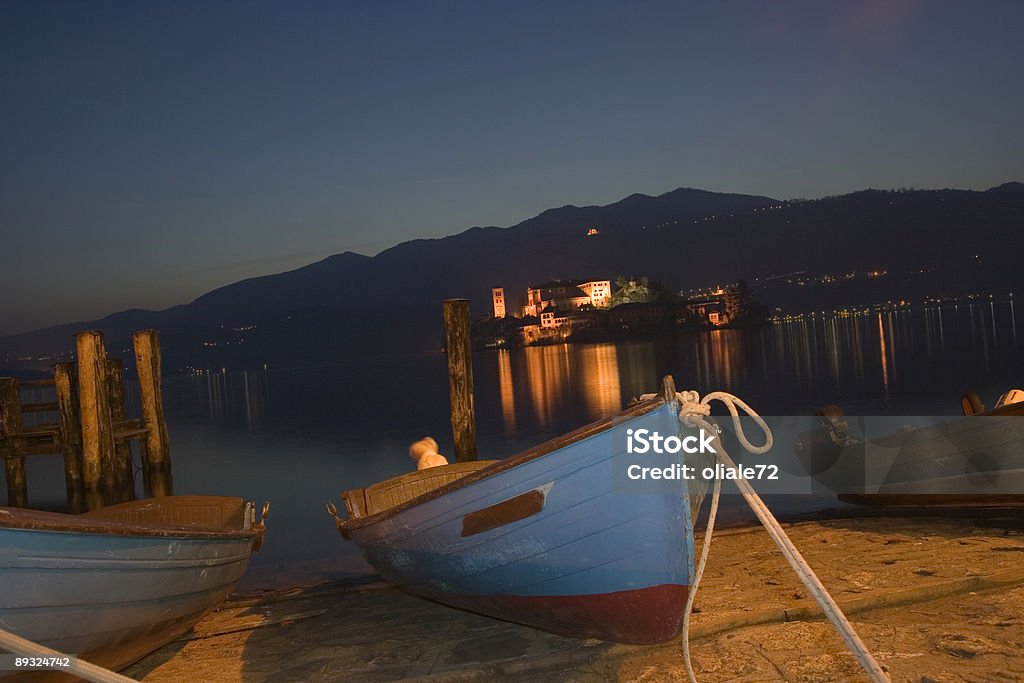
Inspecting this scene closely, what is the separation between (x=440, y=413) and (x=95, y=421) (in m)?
29.0

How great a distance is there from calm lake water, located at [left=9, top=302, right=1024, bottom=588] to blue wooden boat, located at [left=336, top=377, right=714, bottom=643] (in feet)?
20.6

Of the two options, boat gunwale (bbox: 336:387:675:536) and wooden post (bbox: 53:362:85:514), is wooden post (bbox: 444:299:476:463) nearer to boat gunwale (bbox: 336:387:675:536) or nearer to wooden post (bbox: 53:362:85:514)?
boat gunwale (bbox: 336:387:675:536)

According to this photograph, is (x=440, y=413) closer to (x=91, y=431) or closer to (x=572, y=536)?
(x=91, y=431)

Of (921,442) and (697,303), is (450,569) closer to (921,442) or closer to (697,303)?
(921,442)

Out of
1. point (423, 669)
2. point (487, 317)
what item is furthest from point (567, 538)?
point (487, 317)

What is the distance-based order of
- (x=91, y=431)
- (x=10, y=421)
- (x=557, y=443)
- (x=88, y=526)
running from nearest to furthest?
(x=88, y=526)
(x=557, y=443)
(x=91, y=431)
(x=10, y=421)

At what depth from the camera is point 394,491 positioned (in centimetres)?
873

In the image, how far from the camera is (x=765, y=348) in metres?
87.8

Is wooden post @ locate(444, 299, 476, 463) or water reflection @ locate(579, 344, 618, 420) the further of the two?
water reflection @ locate(579, 344, 618, 420)

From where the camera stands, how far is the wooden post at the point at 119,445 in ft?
63.1

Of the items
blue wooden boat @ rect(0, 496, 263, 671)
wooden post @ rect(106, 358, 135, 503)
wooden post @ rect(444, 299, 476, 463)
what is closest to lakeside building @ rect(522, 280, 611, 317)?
A: wooden post @ rect(106, 358, 135, 503)

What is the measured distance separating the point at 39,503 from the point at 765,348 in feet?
253

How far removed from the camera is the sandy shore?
5266 millimetres

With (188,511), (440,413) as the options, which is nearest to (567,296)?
(440,413)
